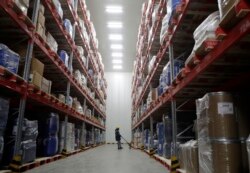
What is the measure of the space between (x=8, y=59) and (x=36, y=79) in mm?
913

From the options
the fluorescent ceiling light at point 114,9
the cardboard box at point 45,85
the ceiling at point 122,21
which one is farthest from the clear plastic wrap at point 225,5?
the fluorescent ceiling light at point 114,9

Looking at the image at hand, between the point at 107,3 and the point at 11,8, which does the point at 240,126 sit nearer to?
the point at 11,8

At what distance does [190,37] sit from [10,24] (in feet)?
10.3

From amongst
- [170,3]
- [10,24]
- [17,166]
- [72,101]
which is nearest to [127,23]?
[72,101]

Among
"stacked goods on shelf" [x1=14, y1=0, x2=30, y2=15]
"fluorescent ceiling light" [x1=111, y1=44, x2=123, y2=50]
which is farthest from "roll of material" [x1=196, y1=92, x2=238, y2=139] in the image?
"fluorescent ceiling light" [x1=111, y1=44, x2=123, y2=50]

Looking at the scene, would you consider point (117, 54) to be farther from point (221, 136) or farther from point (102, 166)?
point (221, 136)

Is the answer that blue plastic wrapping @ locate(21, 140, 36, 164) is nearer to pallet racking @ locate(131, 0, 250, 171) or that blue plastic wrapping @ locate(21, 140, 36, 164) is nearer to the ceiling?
pallet racking @ locate(131, 0, 250, 171)

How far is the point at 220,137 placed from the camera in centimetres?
225

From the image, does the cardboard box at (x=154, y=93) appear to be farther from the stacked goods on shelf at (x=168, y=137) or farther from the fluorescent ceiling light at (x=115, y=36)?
the fluorescent ceiling light at (x=115, y=36)

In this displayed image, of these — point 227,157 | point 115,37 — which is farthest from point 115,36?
point 227,157

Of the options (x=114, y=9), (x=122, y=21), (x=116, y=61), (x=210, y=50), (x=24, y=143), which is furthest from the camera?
(x=116, y=61)

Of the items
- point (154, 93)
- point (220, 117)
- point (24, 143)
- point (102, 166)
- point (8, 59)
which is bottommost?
point (102, 166)

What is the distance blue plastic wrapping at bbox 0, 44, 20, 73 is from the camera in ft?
11.5

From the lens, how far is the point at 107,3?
10.7 meters
